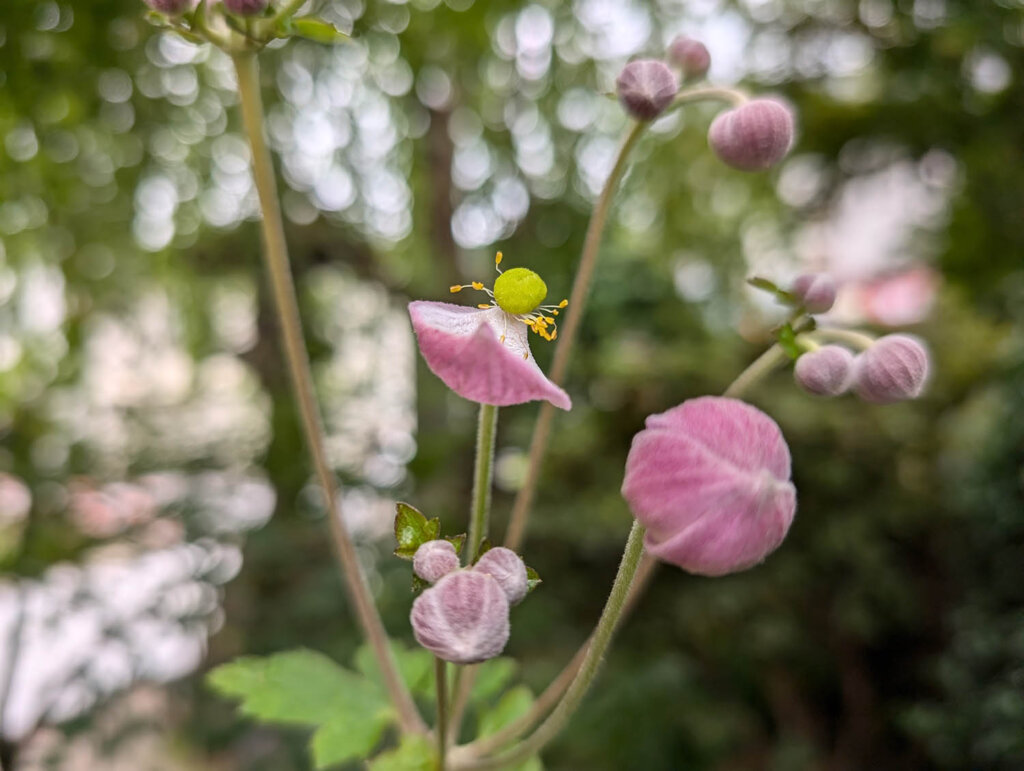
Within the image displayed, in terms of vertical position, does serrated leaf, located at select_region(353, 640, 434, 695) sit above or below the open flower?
below

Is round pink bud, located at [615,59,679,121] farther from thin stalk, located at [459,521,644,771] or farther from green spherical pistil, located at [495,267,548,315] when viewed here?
thin stalk, located at [459,521,644,771]

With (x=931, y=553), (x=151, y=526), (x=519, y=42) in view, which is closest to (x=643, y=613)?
(x=931, y=553)

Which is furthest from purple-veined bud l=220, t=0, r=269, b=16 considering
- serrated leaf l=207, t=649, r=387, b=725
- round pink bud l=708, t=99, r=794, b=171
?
serrated leaf l=207, t=649, r=387, b=725

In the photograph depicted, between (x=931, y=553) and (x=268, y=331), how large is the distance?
5.53 ft

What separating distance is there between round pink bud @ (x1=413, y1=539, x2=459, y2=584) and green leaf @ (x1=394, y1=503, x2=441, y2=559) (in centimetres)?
2

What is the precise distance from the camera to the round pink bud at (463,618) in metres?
0.38

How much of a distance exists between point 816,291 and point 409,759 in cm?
46

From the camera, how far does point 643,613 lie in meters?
1.77

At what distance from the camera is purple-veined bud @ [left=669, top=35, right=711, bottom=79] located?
2.03ft

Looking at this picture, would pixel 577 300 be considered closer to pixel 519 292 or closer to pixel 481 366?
pixel 519 292

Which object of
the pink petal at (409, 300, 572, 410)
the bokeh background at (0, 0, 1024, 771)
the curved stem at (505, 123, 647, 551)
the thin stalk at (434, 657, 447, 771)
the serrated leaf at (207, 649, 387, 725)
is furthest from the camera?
the bokeh background at (0, 0, 1024, 771)

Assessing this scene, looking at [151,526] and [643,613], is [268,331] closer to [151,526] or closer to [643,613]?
[151,526]

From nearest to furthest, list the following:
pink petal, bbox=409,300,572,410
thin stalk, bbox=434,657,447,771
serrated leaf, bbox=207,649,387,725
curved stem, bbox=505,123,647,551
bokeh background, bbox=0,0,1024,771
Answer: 1. pink petal, bbox=409,300,572,410
2. thin stalk, bbox=434,657,447,771
3. curved stem, bbox=505,123,647,551
4. serrated leaf, bbox=207,649,387,725
5. bokeh background, bbox=0,0,1024,771

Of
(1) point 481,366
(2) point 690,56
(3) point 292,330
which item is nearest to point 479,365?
(1) point 481,366
